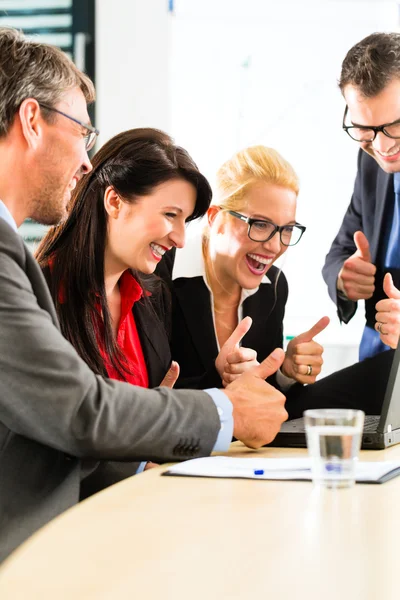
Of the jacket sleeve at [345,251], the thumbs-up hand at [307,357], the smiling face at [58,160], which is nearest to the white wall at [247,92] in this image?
the jacket sleeve at [345,251]

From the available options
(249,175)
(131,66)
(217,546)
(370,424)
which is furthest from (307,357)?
(131,66)

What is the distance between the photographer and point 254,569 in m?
0.74

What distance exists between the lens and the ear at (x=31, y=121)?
1.54m

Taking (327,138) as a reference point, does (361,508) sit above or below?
above

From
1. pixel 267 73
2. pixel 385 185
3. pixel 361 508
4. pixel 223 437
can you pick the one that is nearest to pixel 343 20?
pixel 267 73

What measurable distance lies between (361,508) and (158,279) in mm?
1395

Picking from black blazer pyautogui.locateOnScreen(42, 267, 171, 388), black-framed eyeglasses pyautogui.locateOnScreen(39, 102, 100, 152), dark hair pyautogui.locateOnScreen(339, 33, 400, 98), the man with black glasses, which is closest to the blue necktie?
the man with black glasses

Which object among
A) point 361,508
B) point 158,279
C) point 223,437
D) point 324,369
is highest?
point 361,508

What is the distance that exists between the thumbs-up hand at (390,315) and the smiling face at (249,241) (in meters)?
0.38

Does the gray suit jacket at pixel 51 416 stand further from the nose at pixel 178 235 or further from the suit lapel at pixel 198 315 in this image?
the suit lapel at pixel 198 315

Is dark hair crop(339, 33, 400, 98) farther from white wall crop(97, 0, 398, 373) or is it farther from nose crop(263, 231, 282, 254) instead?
white wall crop(97, 0, 398, 373)

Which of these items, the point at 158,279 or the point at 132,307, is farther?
the point at 158,279

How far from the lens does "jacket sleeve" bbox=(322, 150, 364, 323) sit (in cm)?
277

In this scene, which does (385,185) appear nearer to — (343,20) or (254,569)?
(343,20)
